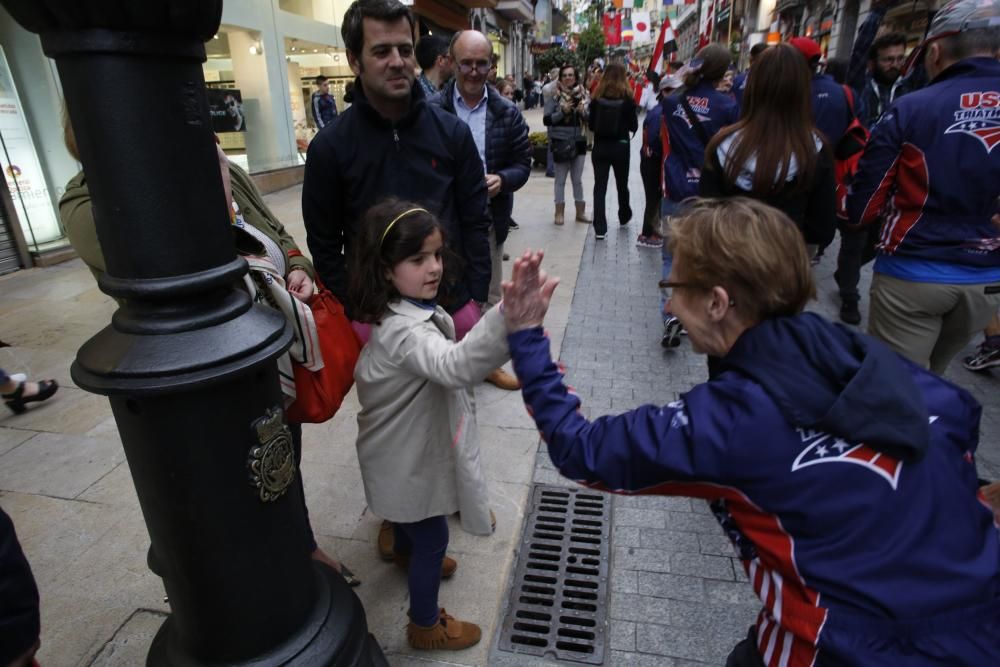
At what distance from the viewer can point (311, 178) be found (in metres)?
2.62

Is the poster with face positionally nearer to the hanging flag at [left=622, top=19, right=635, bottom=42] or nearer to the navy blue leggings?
the navy blue leggings

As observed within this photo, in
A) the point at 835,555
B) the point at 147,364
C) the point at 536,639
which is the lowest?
the point at 536,639

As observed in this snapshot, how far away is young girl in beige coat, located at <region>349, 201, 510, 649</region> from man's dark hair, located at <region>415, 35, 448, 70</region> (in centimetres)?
412

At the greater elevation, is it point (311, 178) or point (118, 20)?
point (118, 20)

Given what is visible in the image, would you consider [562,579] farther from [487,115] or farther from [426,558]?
[487,115]

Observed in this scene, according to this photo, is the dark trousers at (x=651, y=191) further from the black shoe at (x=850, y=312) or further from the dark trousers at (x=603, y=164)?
the black shoe at (x=850, y=312)

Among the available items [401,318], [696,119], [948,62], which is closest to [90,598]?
[401,318]

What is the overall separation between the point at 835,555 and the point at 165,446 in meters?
1.34

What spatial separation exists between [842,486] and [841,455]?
0.19 ft

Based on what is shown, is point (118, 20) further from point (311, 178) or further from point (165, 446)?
point (311, 178)

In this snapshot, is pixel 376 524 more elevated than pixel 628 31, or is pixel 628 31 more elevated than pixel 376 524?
pixel 628 31

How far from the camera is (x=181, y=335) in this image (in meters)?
1.30

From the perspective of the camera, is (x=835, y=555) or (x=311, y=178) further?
(x=311, y=178)

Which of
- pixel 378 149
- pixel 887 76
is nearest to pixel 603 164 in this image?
pixel 887 76
